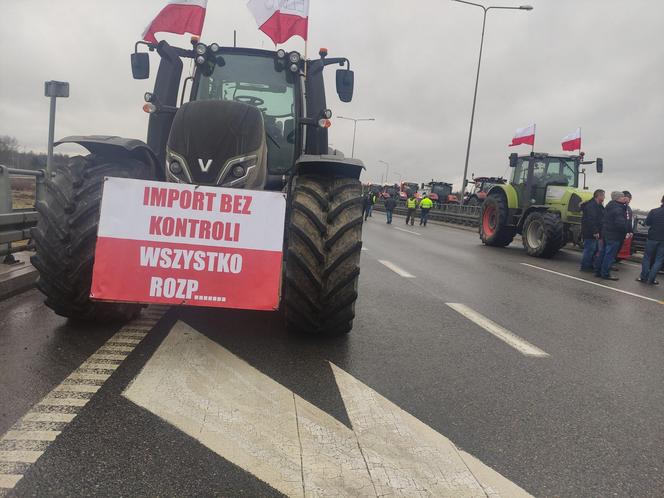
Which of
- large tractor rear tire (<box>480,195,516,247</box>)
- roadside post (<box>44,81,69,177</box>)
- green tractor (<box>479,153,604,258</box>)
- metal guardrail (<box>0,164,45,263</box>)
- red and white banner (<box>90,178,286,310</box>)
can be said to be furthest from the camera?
large tractor rear tire (<box>480,195,516,247</box>)

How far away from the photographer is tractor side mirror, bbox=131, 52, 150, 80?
493cm

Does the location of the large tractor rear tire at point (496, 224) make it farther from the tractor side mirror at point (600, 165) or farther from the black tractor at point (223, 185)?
the black tractor at point (223, 185)

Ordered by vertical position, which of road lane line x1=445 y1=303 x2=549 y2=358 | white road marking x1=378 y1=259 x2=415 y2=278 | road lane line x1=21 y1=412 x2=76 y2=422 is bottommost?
road lane line x1=21 y1=412 x2=76 y2=422

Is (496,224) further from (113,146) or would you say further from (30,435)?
(30,435)

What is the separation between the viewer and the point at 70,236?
3523 mm

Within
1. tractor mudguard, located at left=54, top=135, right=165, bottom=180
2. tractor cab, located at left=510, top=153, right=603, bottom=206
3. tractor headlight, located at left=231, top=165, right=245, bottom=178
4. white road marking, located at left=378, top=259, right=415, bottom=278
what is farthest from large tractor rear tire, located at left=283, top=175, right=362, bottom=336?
tractor cab, located at left=510, top=153, right=603, bottom=206

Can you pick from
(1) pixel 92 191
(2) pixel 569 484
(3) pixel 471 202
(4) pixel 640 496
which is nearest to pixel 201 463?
(2) pixel 569 484

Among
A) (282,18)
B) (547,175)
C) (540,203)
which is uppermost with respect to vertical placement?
(282,18)

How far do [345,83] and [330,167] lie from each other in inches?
62.2

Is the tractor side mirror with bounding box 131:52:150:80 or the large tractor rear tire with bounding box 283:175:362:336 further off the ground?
the tractor side mirror with bounding box 131:52:150:80

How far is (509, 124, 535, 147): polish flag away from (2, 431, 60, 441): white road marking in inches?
608

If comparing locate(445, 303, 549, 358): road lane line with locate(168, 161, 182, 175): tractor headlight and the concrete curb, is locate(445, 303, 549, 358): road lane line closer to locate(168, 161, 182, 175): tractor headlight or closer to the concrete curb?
locate(168, 161, 182, 175): tractor headlight

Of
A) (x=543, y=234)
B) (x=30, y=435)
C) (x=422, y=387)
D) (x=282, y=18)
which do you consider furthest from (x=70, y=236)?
(x=543, y=234)

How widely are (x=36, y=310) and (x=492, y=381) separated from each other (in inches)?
158
